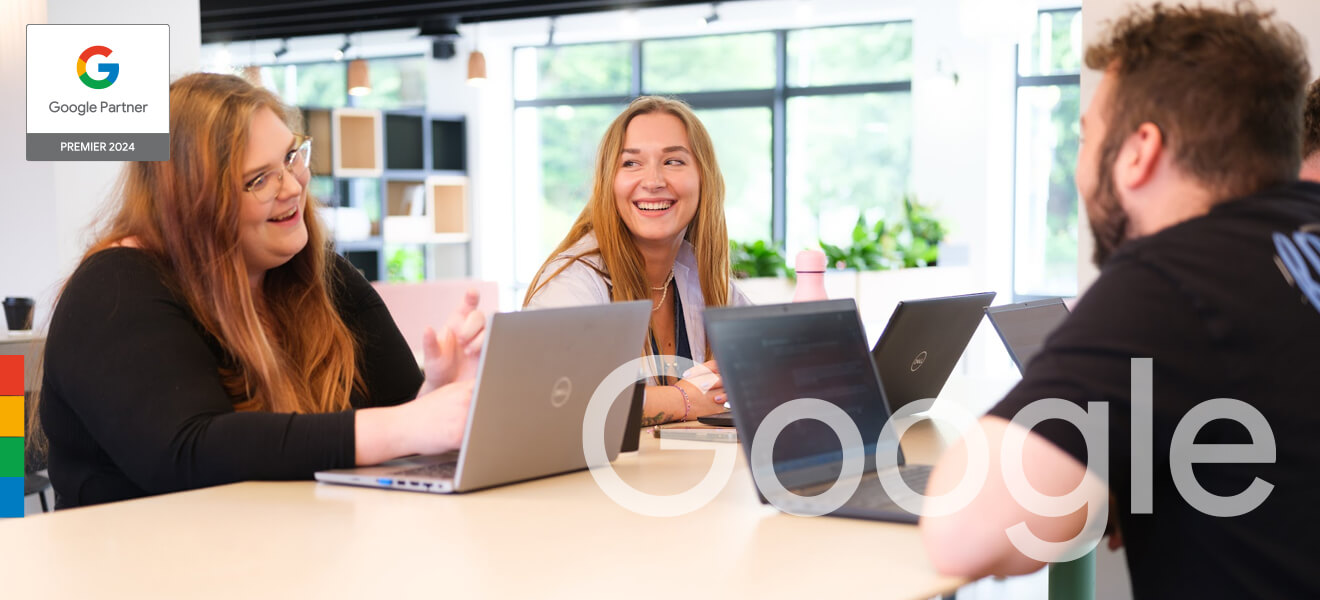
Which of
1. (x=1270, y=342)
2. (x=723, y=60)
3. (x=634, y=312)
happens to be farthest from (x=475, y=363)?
(x=723, y=60)

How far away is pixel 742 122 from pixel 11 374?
648 cm

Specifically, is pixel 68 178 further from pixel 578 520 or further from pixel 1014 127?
pixel 1014 127

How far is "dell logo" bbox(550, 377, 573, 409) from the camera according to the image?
4.68ft

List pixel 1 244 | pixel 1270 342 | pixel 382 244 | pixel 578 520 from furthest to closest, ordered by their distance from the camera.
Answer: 1. pixel 382 244
2. pixel 1 244
3. pixel 578 520
4. pixel 1270 342

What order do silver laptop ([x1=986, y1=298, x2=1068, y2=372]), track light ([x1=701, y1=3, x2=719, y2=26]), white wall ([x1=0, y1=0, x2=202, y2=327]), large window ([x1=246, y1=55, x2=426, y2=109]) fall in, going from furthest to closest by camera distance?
large window ([x1=246, y1=55, x2=426, y2=109])
track light ([x1=701, y1=3, x2=719, y2=26])
white wall ([x1=0, y1=0, x2=202, y2=327])
silver laptop ([x1=986, y1=298, x2=1068, y2=372])

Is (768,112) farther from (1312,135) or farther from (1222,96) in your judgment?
(1222,96)

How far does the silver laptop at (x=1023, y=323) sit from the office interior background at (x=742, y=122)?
133 inches

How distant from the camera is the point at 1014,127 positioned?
7.73m

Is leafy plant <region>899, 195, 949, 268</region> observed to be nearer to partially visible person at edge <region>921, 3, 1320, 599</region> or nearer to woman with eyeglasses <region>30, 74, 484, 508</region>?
woman with eyeglasses <region>30, 74, 484, 508</region>

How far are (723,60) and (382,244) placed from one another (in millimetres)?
2930

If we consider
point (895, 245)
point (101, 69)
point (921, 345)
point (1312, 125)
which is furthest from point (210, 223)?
point (895, 245)

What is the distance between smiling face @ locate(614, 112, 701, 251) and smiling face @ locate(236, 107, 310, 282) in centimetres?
75

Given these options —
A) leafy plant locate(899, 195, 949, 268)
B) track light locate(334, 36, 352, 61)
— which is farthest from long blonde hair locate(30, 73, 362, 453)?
track light locate(334, 36, 352, 61)


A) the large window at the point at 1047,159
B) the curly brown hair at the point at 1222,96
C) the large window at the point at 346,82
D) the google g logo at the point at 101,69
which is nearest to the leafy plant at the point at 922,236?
the large window at the point at 1047,159
